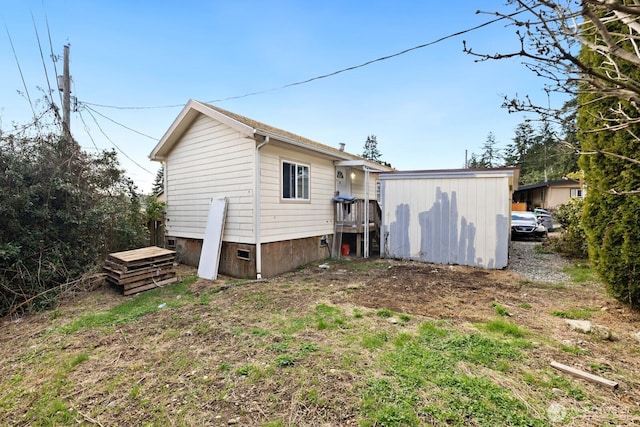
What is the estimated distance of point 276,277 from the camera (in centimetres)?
681

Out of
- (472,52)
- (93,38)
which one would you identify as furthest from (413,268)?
(93,38)

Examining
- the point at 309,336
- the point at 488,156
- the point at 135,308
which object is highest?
the point at 488,156

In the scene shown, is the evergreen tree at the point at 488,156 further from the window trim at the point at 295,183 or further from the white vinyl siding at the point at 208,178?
the white vinyl siding at the point at 208,178

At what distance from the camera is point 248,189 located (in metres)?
6.59

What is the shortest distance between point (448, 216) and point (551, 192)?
2165cm

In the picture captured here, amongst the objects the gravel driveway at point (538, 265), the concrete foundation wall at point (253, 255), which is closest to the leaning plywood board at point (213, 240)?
the concrete foundation wall at point (253, 255)

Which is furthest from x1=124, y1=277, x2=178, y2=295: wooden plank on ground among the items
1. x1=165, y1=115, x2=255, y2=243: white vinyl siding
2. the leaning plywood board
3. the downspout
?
the downspout

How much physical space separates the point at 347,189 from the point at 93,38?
9.00 m

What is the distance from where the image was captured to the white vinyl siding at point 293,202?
22.1 ft

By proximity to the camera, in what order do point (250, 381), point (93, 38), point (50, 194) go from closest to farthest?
point (250, 381) < point (50, 194) < point (93, 38)

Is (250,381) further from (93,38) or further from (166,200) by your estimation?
(93,38)

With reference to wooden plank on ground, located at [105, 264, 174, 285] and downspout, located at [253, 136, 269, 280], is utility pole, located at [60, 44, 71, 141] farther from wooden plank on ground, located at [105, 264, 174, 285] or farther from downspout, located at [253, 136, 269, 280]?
downspout, located at [253, 136, 269, 280]

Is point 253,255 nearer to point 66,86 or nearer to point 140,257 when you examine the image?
point 140,257

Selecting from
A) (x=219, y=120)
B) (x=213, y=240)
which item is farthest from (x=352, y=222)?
(x=219, y=120)
